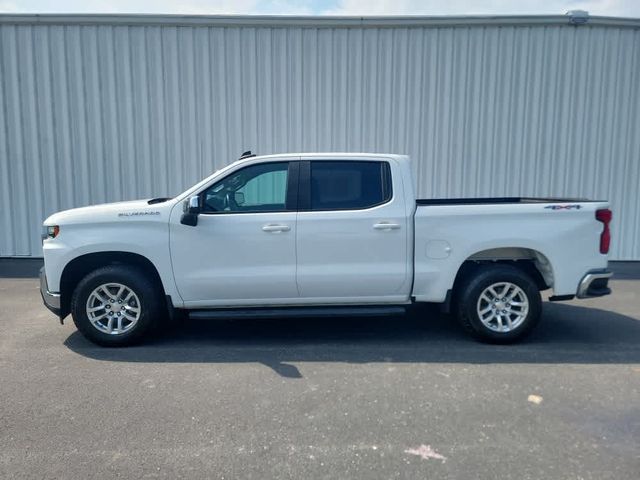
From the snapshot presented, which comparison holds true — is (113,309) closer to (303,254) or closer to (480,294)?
(303,254)

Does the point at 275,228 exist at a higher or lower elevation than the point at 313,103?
lower

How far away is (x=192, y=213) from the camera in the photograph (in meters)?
4.88

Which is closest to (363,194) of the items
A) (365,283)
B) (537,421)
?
(365,283)

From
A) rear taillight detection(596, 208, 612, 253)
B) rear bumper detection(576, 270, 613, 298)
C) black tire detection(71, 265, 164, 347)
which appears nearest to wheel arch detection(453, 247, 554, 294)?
rear bumper detection(576, 270, 613, 298)

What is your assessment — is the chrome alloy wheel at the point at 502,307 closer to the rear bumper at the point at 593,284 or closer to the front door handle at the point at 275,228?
the rear bumper at the point at 593,284

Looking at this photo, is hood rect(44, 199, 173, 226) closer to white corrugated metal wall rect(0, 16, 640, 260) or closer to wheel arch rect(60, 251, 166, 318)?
wheel arch rect(60, 251, 166, 318)

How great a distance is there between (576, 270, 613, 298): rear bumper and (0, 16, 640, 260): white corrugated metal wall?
15.5 feet

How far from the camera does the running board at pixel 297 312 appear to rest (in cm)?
507

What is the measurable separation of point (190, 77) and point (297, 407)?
730 cm

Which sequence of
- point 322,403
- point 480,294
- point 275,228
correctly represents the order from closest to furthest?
1. point 322,403
2. point 275,228
3. point 480,294

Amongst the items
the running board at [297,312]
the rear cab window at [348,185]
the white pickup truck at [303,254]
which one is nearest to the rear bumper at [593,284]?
the white pickup truck at [303,254]

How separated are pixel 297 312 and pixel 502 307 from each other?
2088mm

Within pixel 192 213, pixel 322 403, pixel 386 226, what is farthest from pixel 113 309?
pixel 386 226

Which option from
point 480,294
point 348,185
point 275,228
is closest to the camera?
point 275,228
